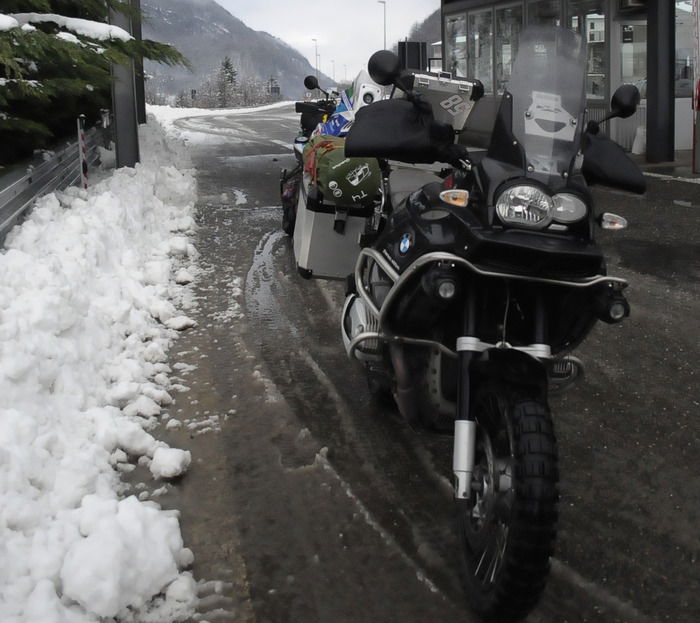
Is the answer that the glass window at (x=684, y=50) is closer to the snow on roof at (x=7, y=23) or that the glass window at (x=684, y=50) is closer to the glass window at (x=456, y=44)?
the glass window at (x=456, y=44)

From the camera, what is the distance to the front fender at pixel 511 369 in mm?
2843

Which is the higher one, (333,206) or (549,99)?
(549,99)

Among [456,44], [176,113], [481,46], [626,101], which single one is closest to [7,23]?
[626,101]

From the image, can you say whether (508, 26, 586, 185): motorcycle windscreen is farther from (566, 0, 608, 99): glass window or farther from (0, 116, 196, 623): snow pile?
(566, 0, 608, 99): glass window

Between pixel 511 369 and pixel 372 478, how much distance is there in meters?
1.30

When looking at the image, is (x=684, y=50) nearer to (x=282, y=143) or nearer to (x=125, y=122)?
(x=282, y=143)

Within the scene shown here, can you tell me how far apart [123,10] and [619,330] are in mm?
5506

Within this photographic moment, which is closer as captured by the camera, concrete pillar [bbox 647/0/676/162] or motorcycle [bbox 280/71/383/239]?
motorcycle [bbox 280/71/383/239]

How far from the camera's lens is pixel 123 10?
8.11m

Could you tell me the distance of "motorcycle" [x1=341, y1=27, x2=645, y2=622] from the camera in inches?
107

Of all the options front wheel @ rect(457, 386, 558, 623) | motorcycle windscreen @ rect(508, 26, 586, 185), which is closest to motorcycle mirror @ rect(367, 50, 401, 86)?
motorcycle windscreen @ rect(508, 26, 586, 185)

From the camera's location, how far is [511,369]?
286cm

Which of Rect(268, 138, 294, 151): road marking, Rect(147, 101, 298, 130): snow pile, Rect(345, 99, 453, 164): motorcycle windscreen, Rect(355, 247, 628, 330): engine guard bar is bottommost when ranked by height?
Rect(355, 247, 628, 330): engine guard bar

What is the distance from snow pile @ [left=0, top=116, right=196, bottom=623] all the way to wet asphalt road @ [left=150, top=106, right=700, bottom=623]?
21cm
